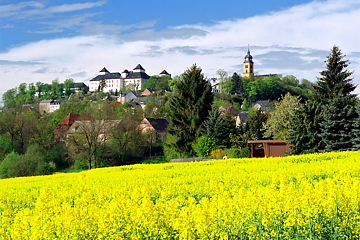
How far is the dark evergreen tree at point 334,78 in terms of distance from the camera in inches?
1732

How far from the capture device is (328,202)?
827cm

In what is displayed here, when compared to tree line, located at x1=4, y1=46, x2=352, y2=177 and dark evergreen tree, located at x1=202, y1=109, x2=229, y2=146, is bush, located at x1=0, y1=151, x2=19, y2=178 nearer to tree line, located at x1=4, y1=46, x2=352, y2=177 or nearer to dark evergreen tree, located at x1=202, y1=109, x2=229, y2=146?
tree line, located at x1=4, y1=46, x2=352, y2=177

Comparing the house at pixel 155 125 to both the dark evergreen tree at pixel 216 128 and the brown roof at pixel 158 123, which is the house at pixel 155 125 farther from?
the dark evergreen tree at pixel 216 128

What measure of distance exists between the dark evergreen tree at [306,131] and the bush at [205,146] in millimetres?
10569

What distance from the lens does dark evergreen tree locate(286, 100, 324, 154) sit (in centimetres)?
3544

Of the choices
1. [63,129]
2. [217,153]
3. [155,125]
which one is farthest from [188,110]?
[63,129]

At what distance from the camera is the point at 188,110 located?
5031 centimetres

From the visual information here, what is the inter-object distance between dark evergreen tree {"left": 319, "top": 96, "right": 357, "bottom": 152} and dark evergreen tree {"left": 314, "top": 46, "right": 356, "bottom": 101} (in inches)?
340

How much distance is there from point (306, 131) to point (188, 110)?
17069 millimetres

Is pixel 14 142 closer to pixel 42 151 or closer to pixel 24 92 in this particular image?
pixel 42 151

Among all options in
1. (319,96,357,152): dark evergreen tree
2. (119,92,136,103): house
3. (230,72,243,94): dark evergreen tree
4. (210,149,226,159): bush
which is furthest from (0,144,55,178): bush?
(119,92,136,103): house

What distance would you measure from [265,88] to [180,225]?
458ft

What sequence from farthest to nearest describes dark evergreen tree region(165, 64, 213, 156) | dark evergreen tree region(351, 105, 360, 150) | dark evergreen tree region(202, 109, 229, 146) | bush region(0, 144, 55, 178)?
dark evergreen tree region(165, 64, 213, 156)
bush region(0, 144, 55, 178)
dark evergreen tree region(202, 109, 229, 146)
dark evergreen tree region(351, 105, 360, 150)

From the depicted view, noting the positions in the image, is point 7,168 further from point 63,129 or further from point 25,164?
point 63,129
